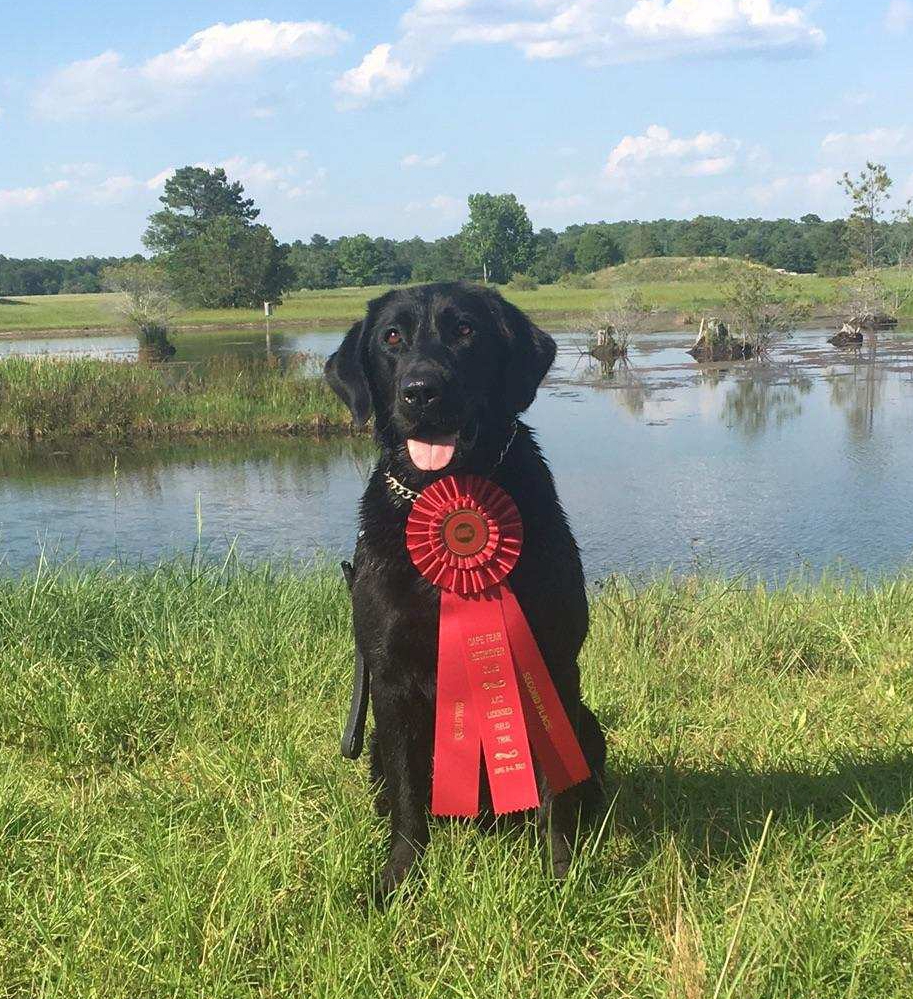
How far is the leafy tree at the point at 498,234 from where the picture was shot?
78.2 m

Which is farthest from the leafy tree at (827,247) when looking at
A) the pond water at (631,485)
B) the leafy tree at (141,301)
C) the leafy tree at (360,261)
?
the pond water at (631,485)

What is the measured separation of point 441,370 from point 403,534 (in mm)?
440

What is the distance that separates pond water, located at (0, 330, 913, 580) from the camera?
33.2 feet

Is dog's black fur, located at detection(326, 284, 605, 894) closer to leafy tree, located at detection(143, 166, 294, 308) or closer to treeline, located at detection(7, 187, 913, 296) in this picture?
treeline, located at detection(7, 187, 913, 296)

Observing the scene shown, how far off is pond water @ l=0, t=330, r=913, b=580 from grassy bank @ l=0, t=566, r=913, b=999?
7.83ft

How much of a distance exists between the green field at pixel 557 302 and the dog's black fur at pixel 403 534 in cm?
3678

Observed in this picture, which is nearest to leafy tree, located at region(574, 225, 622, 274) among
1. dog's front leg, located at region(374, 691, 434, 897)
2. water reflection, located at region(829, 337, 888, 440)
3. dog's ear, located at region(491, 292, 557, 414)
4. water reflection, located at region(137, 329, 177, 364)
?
water reflection, located at region(137, 329, 177, 364)

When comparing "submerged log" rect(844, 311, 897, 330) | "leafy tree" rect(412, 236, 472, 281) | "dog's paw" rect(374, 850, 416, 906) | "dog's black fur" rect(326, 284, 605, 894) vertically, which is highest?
"leafy tree" rect(412, 236, 472, 281)

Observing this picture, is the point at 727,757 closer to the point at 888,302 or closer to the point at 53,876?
the point at 53,876

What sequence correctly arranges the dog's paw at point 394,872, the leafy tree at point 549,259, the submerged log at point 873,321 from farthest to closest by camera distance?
the leafy tree at point 549,259 → the submerged log at point 873,321 → the dog's paw at point 394,872

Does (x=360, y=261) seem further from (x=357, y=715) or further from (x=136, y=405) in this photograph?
(x=357, y=715)

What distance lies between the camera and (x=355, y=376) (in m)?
3.00

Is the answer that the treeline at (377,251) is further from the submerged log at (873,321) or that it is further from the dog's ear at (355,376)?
the dog's ear at (355,376)

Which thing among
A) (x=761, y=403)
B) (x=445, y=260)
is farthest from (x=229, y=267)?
(x=761, y=403)
